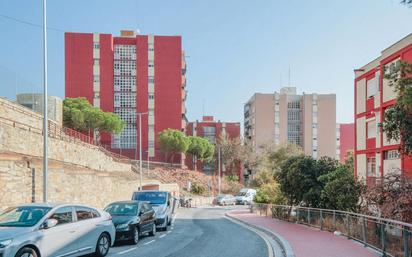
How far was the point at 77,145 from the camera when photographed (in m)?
35.3

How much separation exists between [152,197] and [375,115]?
19.4 metres

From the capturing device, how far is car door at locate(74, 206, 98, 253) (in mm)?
11469

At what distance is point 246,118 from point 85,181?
8378cm

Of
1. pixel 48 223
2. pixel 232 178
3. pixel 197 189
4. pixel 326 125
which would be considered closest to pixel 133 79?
pixel 197 189

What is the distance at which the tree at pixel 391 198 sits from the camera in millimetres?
13406

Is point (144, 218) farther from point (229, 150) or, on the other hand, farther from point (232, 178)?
point (229, 150)

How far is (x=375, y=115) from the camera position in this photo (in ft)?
110

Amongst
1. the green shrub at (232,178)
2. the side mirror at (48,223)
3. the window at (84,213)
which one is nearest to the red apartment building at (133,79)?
the green shrub at (232,178)

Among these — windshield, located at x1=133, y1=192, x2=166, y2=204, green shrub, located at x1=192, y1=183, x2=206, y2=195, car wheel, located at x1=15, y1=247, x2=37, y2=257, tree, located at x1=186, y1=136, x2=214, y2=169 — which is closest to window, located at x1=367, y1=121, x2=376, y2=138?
windshield, located at x1=133, y1=192, x2=166, y2=204

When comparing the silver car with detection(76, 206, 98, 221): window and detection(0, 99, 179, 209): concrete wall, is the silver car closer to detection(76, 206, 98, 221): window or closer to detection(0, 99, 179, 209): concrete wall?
detection(76, 206, 98, 221): window

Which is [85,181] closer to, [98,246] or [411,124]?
[98,246]

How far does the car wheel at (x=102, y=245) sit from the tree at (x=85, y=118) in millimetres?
50973

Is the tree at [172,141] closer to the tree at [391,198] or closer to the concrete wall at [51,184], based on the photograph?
the concrete wall at [51,184]

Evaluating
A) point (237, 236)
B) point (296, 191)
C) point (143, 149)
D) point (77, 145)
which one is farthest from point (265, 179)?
point (237, 236)
